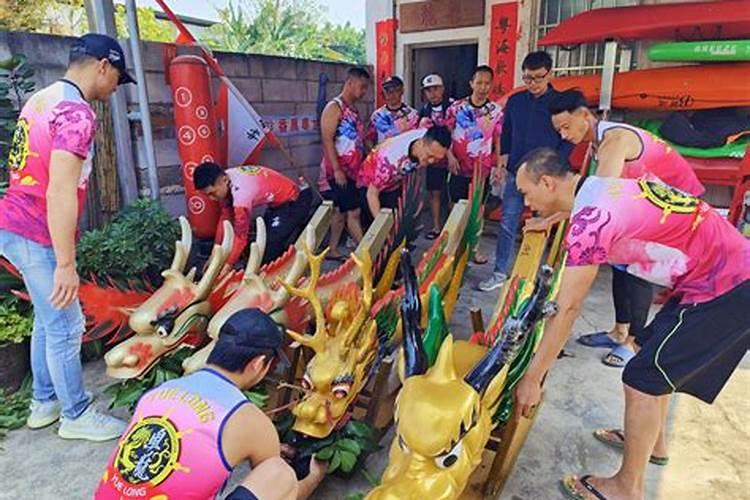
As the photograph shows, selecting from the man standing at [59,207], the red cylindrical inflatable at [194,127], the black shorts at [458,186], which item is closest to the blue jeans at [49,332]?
the man standing at [59,207]

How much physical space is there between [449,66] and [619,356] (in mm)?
5211

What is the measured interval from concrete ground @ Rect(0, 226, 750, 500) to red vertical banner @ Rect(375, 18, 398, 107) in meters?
4.43

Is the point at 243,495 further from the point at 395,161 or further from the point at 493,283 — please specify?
the point at 493,283

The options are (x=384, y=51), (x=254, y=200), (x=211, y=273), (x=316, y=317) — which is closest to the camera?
(x=316, y=317)

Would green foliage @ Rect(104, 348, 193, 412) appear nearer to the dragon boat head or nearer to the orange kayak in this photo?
the dragon boat head

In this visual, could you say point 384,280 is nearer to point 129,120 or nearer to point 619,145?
point 619,145

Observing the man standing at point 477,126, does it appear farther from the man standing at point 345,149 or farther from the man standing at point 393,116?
the man standing at point 345,149

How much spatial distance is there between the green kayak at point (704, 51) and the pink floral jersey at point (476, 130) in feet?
4.46

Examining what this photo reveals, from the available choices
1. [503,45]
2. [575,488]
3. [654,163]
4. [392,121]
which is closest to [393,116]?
[392,121]

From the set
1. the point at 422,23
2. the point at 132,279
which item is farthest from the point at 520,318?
the point at 422,23

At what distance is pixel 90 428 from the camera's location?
2.24 m

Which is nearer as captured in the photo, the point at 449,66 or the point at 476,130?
the point at 476,130

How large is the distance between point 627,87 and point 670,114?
16.8 inches

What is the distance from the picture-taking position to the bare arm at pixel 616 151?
2.16m
